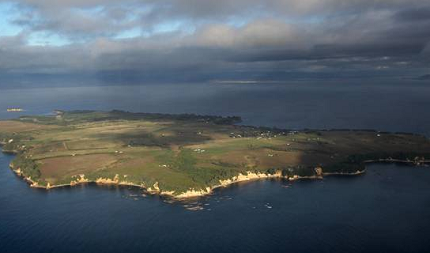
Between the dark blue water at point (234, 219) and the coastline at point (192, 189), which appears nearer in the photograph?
the dark blue water at point (234, 219)

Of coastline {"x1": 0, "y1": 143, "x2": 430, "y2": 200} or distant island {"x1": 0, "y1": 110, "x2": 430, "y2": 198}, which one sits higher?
distant island {"x1": 0, "y1": 110, "x2": 430, "y2": 198}

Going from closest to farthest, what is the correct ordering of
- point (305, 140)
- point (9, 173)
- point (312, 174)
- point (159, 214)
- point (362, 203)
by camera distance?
point (159, 214)
point (362, 203)
point (312, 174)
point (9, 173)
point (305, 140)

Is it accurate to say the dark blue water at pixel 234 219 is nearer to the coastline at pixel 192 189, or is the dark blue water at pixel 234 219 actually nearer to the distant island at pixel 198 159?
the coastline at pixel 192 189

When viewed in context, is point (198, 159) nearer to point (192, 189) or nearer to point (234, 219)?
point (192, 189)

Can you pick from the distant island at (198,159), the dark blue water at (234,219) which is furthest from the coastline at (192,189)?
the dark blue water at (234,219)

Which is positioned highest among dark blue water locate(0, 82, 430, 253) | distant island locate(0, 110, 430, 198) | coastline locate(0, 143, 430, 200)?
distant island locate(0, 110, 430, 198)

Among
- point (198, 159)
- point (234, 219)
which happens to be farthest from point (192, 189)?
point (198, 159)

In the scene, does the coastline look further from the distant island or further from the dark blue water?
the dark blue water

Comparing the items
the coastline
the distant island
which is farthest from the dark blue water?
the distant island

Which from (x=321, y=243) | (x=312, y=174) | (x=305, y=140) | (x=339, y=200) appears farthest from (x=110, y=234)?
(x=305, y=140)

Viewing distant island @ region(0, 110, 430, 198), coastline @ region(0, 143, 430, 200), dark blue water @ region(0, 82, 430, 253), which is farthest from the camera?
distant island @ region(0, 110, 430, 198)

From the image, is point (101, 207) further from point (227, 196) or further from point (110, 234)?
point (227, 196)
